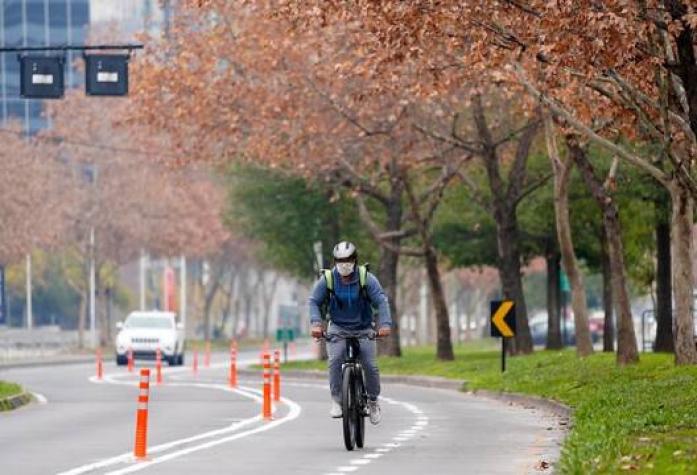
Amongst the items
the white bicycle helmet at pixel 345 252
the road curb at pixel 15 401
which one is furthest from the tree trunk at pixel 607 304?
the white bicycle helmet at pixel 345 252

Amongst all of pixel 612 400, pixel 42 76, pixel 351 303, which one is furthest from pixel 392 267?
pixel 351 303

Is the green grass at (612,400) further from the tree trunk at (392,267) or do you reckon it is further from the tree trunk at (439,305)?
the tree trunk at (392,267)

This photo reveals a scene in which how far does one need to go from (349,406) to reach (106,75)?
18188 millimetres

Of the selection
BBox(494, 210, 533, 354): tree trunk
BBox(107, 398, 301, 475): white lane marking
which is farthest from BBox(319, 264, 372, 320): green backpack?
BBox(494, 210, 533, 354): tree trunk

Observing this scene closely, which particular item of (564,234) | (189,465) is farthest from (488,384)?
(189,465)

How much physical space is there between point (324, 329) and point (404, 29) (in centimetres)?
564

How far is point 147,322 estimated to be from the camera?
68250 mm

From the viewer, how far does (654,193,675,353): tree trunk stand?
4759cm

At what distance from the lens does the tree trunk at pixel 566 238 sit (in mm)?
42781

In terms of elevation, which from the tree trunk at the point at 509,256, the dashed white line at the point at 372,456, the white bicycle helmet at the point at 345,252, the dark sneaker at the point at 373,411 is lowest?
the dashed white line at the point at 372,456

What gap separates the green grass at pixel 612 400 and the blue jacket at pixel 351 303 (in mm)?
2297

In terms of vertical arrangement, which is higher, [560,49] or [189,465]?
[560,49]

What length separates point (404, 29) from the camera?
2598cm

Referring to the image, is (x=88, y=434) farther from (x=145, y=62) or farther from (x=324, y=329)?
(x=145, y=62)
